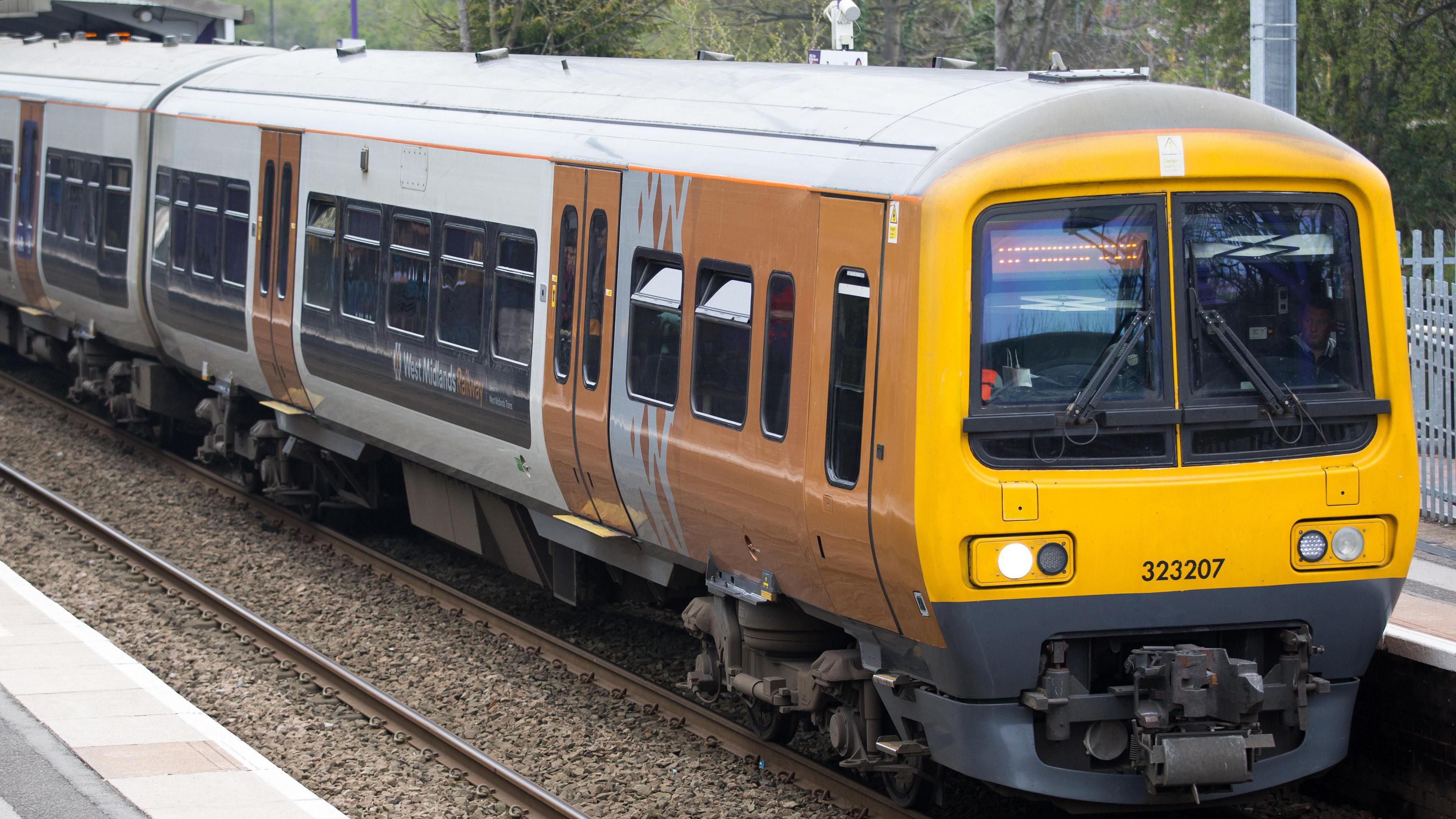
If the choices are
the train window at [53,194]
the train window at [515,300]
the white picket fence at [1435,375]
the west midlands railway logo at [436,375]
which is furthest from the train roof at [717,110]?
the white picket fence at [1435,375]

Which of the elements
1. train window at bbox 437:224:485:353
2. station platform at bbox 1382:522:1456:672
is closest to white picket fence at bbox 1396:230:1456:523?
station platform at bbox 1382:522:1456:672

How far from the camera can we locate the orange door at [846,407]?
645 centimetres

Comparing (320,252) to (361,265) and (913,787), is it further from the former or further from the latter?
(913,787)

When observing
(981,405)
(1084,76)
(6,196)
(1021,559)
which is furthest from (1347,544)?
(6,196)

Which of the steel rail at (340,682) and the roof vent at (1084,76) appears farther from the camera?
the steel rail at (340,682)

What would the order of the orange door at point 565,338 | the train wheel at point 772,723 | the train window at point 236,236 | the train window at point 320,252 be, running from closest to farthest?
the train wheel at point 772,723, the orange door at point 565,338, the train window at point 320,252, the train window at point 236,236

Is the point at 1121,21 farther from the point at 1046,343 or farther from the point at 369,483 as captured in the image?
the point at 1046,343

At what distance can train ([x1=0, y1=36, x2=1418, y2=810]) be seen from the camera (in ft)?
20.3

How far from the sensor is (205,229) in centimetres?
1384

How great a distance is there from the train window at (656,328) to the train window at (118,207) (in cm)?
864

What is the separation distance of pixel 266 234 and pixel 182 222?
203 centimetres

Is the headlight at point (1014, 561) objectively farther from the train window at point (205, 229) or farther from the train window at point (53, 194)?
the train window at point (53, 194)

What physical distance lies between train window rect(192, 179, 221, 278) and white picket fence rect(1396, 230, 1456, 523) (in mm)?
8903

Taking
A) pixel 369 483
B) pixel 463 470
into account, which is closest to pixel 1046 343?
pixel 463 470
